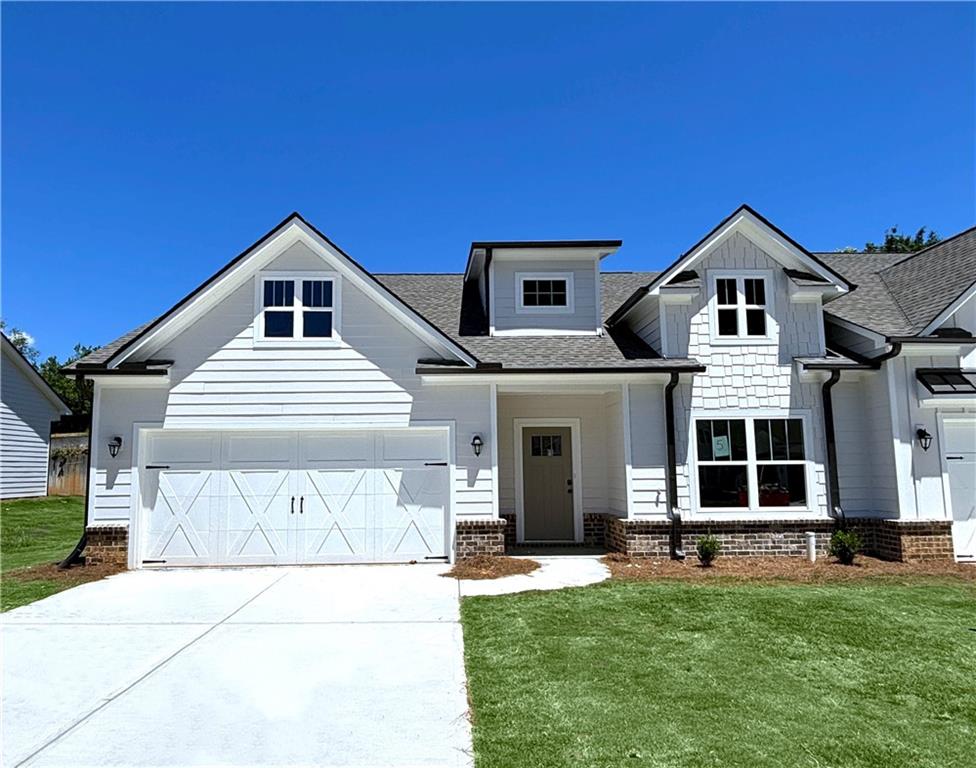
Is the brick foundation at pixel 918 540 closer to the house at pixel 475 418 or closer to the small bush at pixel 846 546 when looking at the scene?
the house at pixel 475 418

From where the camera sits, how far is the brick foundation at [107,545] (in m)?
11.2

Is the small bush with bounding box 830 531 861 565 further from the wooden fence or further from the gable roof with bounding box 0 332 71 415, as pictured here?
the wooden fence

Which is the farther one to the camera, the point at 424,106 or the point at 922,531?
the point at 424,106

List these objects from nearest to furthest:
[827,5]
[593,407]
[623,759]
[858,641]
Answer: [623,759]
[858,641]
[827,5]
[593,407]

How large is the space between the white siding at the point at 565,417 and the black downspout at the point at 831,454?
422 centimetres

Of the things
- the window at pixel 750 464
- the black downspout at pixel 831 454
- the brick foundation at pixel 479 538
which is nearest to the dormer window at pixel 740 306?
the black downspout at pixel 831 454

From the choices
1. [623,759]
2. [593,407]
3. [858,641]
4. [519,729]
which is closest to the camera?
[623,759]

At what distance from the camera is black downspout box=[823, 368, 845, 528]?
472 inches

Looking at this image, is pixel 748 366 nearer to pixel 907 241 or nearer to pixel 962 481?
pixel 962 481

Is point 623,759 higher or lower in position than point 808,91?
lower

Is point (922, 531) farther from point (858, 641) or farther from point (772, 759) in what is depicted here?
point (772, 759)

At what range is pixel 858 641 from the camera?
670 centimetres

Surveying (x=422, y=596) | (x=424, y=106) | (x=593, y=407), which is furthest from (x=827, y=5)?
(x=422, y=596)

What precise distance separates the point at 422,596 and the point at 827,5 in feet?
37.8
